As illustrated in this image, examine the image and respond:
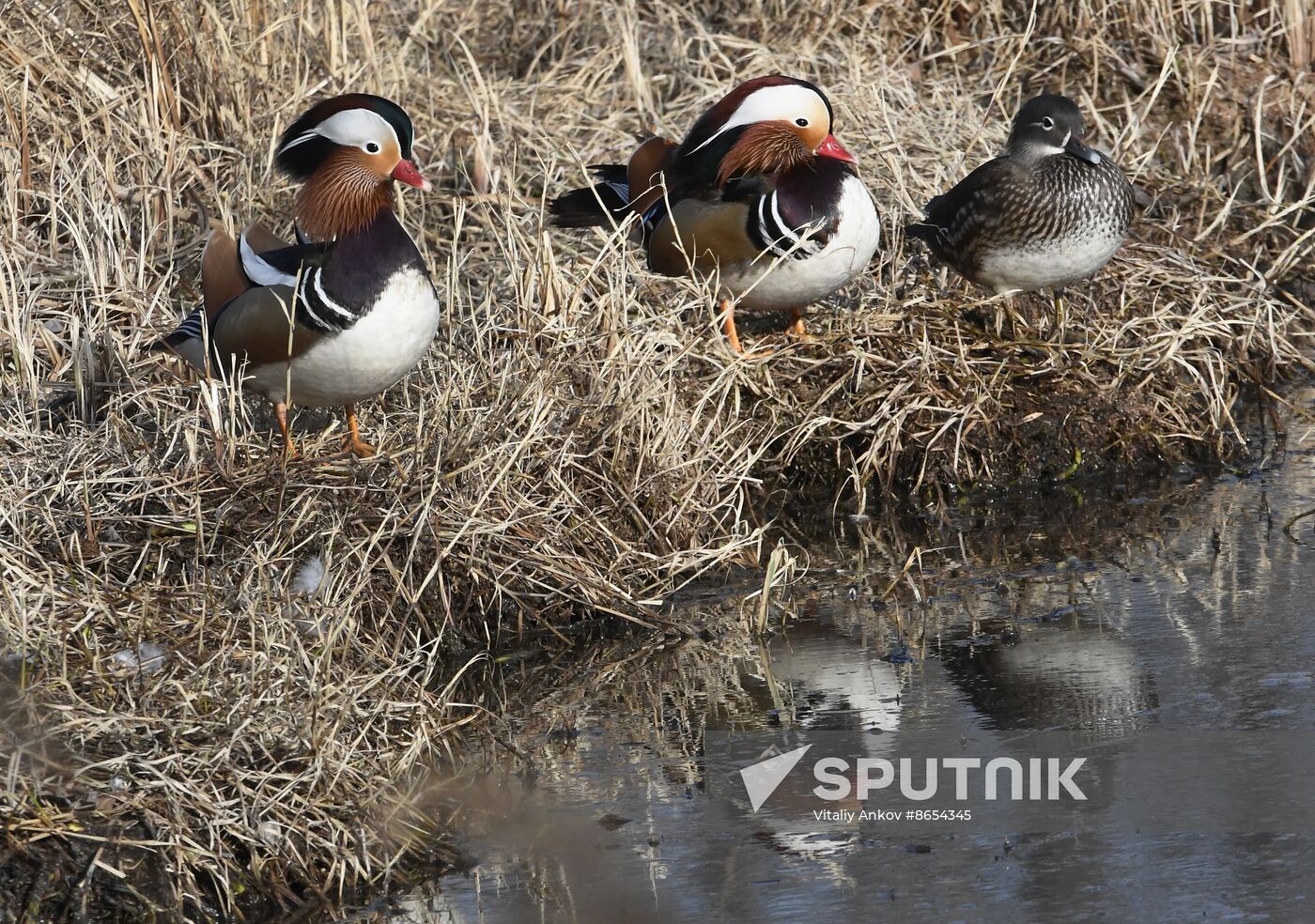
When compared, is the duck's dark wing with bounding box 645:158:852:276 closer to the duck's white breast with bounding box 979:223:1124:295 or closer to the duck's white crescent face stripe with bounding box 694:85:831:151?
the duck's white crescent face stripe with bounding box 694:85:831:151

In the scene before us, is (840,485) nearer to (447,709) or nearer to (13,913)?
(447,709)

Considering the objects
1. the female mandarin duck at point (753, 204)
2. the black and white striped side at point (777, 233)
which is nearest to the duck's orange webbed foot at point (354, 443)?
the female mandarin duck at point (753, 204)

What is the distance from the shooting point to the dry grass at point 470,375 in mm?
3211

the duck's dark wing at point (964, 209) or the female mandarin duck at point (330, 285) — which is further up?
the duck's dark wing at point (964, 209)

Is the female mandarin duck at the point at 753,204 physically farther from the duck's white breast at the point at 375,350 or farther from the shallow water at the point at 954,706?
the duck's white breast at the point at 375,350

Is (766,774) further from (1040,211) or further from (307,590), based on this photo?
(1040,211)

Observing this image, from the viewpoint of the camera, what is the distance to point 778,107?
5.38m

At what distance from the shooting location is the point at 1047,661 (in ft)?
12.7

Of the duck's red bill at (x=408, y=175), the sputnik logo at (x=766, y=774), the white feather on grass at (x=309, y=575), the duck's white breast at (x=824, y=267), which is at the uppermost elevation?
the duck's white breast at (x=824, y=267)

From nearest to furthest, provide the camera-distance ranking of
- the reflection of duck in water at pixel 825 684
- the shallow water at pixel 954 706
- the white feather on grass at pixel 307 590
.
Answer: the shallow water at pixel 954 706 → the white feather on grass at pixel 307 590 → the reflection of duck in water at pixel 825 684

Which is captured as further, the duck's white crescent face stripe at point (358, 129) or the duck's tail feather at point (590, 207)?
the duck's tail feather at point (590, 207)

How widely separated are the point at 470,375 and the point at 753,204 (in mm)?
1217

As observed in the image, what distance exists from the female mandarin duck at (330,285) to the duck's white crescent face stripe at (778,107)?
126 centimetres

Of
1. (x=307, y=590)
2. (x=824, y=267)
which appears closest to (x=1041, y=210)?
(x=824, y=267)
